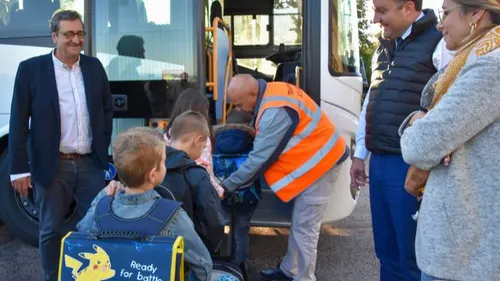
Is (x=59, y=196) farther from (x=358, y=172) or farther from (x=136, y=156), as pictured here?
(x=358, y=172)

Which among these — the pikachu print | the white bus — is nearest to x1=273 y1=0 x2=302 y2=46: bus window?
the white bus

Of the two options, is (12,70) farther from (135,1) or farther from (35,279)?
(35,279)

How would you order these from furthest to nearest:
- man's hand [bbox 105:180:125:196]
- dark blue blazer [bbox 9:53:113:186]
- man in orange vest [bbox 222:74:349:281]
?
man in orange vest [bbox 222:74:349:281] → dark blue blazer [bbox 9:53:113:186] → man's hand [bbox 105:180:125:196]

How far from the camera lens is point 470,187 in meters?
1.69

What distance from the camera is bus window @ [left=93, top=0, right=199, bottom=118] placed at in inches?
157

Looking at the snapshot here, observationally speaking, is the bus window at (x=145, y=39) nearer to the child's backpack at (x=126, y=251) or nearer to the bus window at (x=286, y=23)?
the child's backpack at (x=126, y=251)

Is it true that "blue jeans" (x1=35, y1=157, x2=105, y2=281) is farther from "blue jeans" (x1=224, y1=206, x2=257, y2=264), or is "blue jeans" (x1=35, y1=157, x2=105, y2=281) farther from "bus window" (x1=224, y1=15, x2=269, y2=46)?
"bus window" (x1=224, y1=15, x2=269, y2=46)

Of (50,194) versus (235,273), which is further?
(50,194)

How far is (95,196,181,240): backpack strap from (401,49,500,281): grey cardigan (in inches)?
35.7

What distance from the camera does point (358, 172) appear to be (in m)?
3.18

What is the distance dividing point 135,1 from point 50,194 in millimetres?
1670

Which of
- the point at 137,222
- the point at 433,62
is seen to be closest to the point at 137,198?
the point at 137,222

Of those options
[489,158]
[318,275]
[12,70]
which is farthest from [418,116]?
[12,70]

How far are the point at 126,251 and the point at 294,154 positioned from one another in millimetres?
1791
